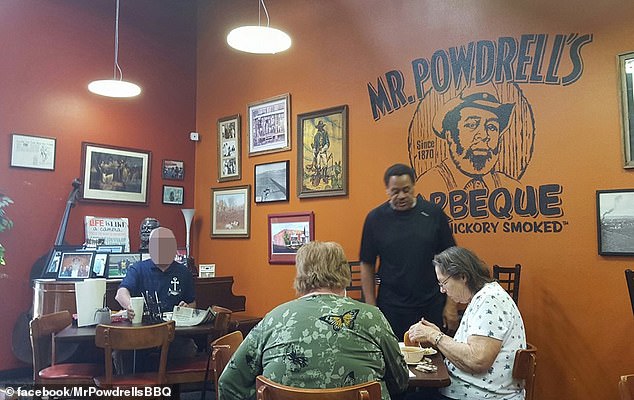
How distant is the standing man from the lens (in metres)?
3.07

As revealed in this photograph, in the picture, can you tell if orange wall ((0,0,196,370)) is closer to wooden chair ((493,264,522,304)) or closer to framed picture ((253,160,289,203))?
framed picture ((253,160,289,203))

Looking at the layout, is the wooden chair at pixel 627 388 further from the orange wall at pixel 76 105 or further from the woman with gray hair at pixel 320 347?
the orange wall at pixel 76 105

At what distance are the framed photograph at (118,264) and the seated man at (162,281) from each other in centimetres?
141

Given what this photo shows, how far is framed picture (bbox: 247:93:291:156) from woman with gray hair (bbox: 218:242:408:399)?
356 cm

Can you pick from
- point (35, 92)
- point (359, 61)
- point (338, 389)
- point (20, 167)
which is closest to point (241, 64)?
point (359, 61)

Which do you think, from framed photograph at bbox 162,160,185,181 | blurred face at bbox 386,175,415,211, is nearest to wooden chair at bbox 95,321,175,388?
blurred face at bbox 386,175,415,211

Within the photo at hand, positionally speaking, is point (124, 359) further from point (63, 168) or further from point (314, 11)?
point (314, 11)

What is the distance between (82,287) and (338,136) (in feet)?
8.67

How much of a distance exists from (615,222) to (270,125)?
11.0ft

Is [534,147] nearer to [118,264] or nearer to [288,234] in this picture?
[288,234]

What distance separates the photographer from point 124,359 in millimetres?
3227

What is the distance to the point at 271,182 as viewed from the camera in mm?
5477

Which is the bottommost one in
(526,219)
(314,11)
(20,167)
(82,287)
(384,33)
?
(82,287)

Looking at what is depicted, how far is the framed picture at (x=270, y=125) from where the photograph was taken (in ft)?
17.5
